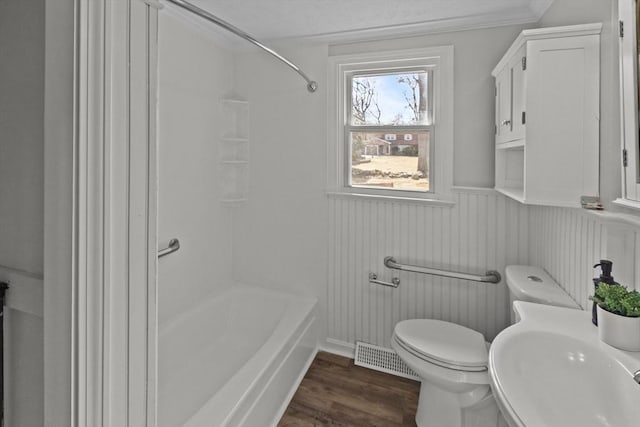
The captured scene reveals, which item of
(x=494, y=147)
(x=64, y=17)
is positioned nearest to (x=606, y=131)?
(x=494, y=147)

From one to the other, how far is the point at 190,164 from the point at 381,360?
6.20 feet

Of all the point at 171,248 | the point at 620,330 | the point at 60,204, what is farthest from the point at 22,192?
the point at 620,330

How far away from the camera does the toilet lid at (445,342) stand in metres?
1.66

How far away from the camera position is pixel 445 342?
183 centimetres

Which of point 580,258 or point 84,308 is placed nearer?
point 84,308

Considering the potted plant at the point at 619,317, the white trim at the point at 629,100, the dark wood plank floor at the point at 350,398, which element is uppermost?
the white trim at the point at 629,100

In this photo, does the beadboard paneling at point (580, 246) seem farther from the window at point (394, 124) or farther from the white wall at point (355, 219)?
the window at point (394, 124)

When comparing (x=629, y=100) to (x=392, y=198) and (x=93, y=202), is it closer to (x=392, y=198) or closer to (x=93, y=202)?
(x=392, y=198)

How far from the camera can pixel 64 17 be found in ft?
1.73

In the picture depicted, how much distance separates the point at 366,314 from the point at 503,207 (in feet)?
3.83

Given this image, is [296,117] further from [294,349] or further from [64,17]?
[64,17]

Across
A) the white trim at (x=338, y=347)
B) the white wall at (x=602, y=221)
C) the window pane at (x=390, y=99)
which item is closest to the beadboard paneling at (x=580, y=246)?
the white wall at (x=602, y=221)

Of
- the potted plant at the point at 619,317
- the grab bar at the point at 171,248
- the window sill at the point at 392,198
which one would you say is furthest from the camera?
the window sill at the point at 392,198

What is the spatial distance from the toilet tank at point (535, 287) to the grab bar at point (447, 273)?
0.16 meters
